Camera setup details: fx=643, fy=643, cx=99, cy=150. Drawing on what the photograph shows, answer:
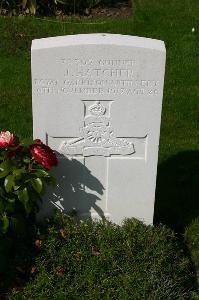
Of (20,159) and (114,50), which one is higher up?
(114,50)

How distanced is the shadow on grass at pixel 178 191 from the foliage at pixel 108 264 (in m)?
0.46

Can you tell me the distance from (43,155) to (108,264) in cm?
90

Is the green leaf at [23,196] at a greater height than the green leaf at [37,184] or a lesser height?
lesser

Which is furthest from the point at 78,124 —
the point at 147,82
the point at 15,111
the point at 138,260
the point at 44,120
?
the point at 15,111

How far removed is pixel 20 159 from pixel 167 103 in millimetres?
3188

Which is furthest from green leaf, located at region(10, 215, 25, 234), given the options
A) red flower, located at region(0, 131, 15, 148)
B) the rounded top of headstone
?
the rounded top of headstone

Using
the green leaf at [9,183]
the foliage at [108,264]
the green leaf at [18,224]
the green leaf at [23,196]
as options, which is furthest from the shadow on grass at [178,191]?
the green leaf at [9,183]

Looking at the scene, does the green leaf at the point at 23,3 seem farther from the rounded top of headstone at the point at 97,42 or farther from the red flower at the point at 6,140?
the red flower at the point at 6,140

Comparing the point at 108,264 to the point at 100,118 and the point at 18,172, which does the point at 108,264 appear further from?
the point at 100,118

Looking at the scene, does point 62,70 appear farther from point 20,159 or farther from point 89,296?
point 89,296

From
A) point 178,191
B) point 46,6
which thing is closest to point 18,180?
point 178,191

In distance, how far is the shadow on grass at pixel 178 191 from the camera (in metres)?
5.38

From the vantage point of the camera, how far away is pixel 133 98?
446 cm

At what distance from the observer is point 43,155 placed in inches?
172
